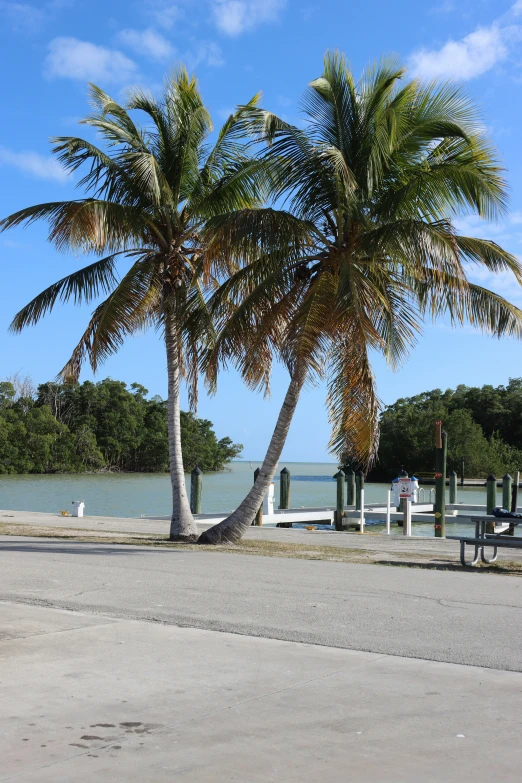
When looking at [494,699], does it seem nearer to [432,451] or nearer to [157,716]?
[157,716]

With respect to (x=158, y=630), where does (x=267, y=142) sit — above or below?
above

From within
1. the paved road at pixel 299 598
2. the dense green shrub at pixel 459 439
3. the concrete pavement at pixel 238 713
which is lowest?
the concrete pavement at pixel 238 713

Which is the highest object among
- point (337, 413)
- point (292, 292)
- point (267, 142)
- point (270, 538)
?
point (267, 142)

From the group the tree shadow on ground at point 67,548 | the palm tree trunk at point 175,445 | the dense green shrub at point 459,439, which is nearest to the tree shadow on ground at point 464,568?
the tree shadow on ground at point 67,548

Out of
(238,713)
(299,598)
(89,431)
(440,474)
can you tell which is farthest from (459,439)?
(238,713)

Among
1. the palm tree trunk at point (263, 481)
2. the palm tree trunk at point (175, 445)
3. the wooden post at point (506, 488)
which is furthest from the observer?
the wooden post at point (506, 488)

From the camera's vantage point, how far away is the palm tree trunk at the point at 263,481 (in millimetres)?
15336

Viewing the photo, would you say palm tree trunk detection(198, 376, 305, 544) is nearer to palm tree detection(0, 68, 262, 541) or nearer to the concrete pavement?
palm tree detection(0, 68, 262, 541)

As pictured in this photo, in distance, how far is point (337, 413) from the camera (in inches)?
594

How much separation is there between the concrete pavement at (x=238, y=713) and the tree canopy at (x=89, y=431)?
61.2m

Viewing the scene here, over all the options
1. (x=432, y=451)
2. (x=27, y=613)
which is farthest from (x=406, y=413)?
(x=27, y=613)

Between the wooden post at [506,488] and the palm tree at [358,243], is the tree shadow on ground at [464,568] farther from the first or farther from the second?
the wooden post at [506,488]

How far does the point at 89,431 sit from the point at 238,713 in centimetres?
6935

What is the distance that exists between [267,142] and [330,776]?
12.7 meters
